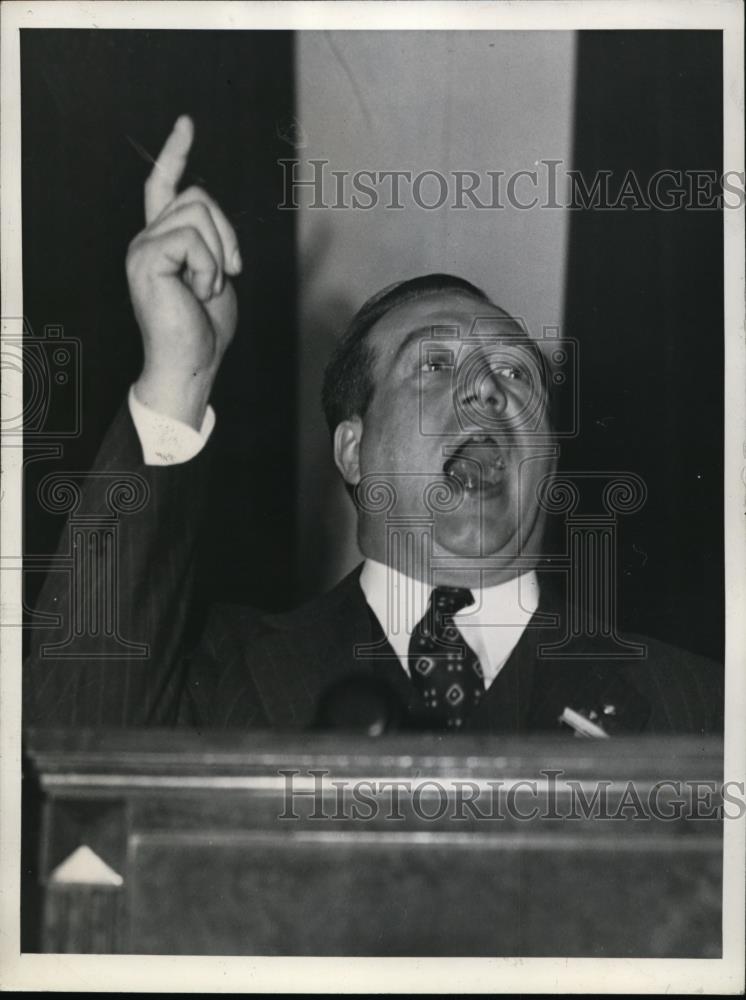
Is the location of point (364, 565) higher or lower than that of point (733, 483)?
lower

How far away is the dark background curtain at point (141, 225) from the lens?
156 centimetres

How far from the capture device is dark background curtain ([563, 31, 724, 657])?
1580mm

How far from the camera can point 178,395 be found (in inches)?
61.6

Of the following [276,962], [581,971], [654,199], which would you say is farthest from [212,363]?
[581,971]

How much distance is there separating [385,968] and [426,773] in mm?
326

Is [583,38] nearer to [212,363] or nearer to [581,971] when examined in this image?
[212,363]

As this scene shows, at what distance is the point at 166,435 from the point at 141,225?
1.12 feet

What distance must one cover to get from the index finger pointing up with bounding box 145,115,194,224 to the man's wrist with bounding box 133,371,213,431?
26 centimetres

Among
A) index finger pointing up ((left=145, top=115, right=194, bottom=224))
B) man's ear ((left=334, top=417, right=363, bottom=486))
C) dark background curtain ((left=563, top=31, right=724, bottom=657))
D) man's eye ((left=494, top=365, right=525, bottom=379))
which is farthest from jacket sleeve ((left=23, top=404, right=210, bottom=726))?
dark background curtain ((left=563, top=31, right=724, bottom=657))

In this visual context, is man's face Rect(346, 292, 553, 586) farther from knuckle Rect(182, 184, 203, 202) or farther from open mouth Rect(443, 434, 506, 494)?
knuckle Rect(182, 184, 203, 202)

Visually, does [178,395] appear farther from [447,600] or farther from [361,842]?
[361,842]

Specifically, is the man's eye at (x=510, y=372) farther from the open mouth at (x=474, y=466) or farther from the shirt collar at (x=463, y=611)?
the shirt collar at (x=463, y=611)

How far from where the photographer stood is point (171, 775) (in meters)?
1.54

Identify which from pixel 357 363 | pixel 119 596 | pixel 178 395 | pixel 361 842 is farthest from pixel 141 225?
pixel 361 842
